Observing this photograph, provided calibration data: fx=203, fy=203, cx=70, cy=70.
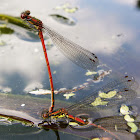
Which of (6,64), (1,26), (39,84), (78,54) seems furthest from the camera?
(1,26)

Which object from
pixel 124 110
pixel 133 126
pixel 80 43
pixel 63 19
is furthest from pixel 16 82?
pixel 63 19

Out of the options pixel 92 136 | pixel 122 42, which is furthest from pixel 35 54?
pixel 92 136

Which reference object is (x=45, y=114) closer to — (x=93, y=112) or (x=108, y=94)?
(x=93, y=112)

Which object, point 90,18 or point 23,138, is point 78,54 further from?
point 90,18

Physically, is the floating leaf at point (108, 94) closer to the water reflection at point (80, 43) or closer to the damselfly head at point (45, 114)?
the water reflection at point (80, 43)

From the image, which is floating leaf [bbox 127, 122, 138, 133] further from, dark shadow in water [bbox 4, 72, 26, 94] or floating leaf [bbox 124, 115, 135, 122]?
dark shadow in water [bbox 4, 72, 26, 94]

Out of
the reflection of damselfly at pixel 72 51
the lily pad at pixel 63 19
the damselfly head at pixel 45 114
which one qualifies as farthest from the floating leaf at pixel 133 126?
the lily pad at pixel 63 19
